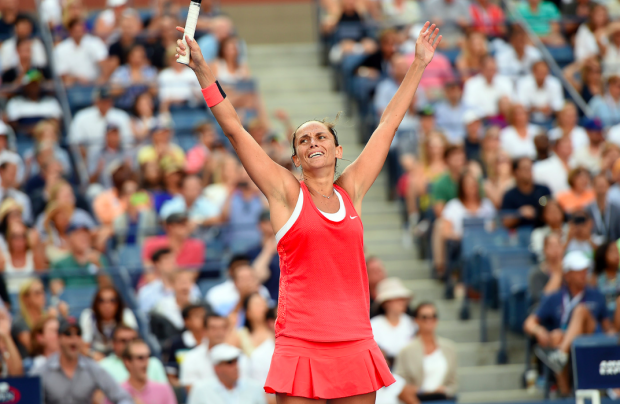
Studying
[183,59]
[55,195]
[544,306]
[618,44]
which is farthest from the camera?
[618,44]

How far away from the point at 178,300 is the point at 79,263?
1011 mm

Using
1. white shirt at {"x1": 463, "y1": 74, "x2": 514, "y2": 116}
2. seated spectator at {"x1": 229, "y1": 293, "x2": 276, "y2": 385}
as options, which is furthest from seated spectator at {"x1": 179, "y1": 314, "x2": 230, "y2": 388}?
white shirt at {"x1": 463, "y1": 74, "x2": 514, "y2": 116}

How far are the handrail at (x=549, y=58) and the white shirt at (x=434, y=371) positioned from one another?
Result: 16.0 ft

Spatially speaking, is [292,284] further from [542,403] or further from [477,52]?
[477,52]

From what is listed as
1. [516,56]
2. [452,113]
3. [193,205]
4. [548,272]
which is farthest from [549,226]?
[516,56]

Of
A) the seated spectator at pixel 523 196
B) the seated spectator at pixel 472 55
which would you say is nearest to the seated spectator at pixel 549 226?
the seated spectator at pixel 523 196

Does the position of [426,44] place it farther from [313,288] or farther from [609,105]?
[609,105]

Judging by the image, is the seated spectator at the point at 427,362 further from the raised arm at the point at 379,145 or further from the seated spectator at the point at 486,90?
the seated spectator at the point at 486,90

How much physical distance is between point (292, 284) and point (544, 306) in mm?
4654

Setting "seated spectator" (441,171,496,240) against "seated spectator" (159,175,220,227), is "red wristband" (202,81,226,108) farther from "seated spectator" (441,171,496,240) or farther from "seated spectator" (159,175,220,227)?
"seated spectator" (441,171,496,240)

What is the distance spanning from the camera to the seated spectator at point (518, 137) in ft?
32.9

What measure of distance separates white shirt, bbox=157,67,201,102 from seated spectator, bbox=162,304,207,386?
4.24m

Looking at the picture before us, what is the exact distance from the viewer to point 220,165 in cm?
932

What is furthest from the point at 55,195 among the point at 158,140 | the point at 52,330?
the point at 52,330
